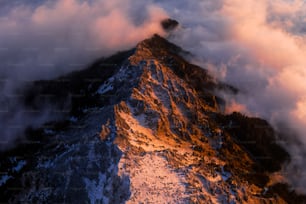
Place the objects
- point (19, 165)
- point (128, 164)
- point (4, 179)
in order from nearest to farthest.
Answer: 1. point (128, 164)
2. point (4, 179)
3. point (19, 165)

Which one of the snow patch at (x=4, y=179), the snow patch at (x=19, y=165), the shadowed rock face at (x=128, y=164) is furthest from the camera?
the snow patch at (x=19, y=165)

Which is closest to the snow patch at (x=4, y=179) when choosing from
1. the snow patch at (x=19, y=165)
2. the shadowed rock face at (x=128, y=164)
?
the shadowed rock face at (x=128, y=164)

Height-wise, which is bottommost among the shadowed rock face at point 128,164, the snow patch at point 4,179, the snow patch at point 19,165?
the snow patch at point 4,179

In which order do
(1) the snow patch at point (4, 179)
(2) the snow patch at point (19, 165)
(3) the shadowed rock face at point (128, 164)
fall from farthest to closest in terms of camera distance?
1. (2) the snow patch at point (19, 165)
2. (1) the snow patch at point (4, 179)
3. (3) the shadowed rock face at point (128, 164)

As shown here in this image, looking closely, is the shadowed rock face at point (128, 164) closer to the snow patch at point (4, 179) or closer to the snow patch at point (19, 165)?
the snow patch at point (19, 165)

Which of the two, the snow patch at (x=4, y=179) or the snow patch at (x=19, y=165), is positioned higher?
the snow patch at (x=19, y=165)

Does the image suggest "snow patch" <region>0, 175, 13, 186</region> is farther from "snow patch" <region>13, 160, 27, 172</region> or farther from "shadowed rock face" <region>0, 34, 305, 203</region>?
"snow patch" <region>13, 160, 27, 172</region>

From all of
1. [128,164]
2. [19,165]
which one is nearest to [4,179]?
[19,165]

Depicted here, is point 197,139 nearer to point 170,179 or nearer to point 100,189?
point 170,179

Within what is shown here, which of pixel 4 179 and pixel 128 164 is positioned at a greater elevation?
pixel 128 164

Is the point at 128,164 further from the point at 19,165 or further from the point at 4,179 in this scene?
the point at 4,179

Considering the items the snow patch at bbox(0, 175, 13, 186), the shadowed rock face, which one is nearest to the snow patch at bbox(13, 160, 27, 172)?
the shadowed rock face

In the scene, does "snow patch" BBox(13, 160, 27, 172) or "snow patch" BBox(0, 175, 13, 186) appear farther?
"snow patch" BBox(13, 160, 27, 172)

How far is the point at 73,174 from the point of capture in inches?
6186
